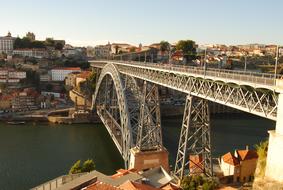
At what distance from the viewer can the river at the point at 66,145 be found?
90.9 ft

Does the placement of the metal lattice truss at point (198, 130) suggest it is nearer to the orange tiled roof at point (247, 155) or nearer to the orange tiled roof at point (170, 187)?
the orange tiled roof at point (170, 187)

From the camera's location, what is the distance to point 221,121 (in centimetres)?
4984

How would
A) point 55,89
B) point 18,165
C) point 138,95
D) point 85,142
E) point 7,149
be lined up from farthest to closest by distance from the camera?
point 55,89
point 85,142
point 7,149
point 18,165
point 138,95

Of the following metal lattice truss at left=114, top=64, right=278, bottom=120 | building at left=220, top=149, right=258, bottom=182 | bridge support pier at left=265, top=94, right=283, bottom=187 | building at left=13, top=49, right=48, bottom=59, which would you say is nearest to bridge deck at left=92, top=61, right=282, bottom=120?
metal lattice truss at left=114, top=64, right=278, bottom=120

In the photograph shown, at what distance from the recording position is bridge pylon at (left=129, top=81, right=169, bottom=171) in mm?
23219

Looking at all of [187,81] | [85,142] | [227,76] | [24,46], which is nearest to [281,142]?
[227,76]

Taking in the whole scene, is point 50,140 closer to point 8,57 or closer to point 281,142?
point 281,142

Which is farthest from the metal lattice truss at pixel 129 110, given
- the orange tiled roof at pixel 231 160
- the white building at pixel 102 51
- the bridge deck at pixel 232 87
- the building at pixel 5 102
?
the white building at pixel 102 51

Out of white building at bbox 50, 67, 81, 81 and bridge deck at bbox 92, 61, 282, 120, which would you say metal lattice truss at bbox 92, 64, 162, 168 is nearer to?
bridge deck at bbox 92, 61, 282, 120

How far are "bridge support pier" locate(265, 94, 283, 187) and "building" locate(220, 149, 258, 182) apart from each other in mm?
10915

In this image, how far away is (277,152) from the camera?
11.0m

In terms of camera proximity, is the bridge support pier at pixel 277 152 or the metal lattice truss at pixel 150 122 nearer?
the bridge support pier at pixel 277 152

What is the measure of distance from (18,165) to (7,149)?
20.3 feet

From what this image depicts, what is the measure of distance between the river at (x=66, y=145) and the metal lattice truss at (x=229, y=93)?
1141cm
